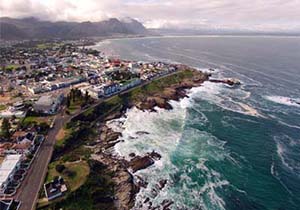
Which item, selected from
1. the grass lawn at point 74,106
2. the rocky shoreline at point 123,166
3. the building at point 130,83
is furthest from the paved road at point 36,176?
the building at point 130,83

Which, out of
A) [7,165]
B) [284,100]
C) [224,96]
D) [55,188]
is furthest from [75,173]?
[284,100]

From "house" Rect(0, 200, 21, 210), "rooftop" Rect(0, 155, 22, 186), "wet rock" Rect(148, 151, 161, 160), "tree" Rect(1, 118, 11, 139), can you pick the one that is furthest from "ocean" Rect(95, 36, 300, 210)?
"tree" Rect(1, 118, 11, 139)

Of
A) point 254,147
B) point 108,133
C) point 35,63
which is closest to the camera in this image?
point 254,147

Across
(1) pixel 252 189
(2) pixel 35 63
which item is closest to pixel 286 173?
(1) pixel 252 189

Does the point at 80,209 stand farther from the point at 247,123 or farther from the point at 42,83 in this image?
the point at 42,83

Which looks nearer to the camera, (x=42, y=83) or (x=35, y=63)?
(x=42, y=83)

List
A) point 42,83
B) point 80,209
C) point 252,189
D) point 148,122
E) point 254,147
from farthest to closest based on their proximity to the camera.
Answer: point 42,83 → point 148,122 → point 254,147 → point 252,189 → point 80,209

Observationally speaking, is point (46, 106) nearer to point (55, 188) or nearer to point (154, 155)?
point (55, 188)

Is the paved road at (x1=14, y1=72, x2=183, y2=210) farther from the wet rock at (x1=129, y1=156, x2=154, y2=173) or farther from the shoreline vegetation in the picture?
the wet rock at (x1=129, y1=156, x2=154, y2=173)
